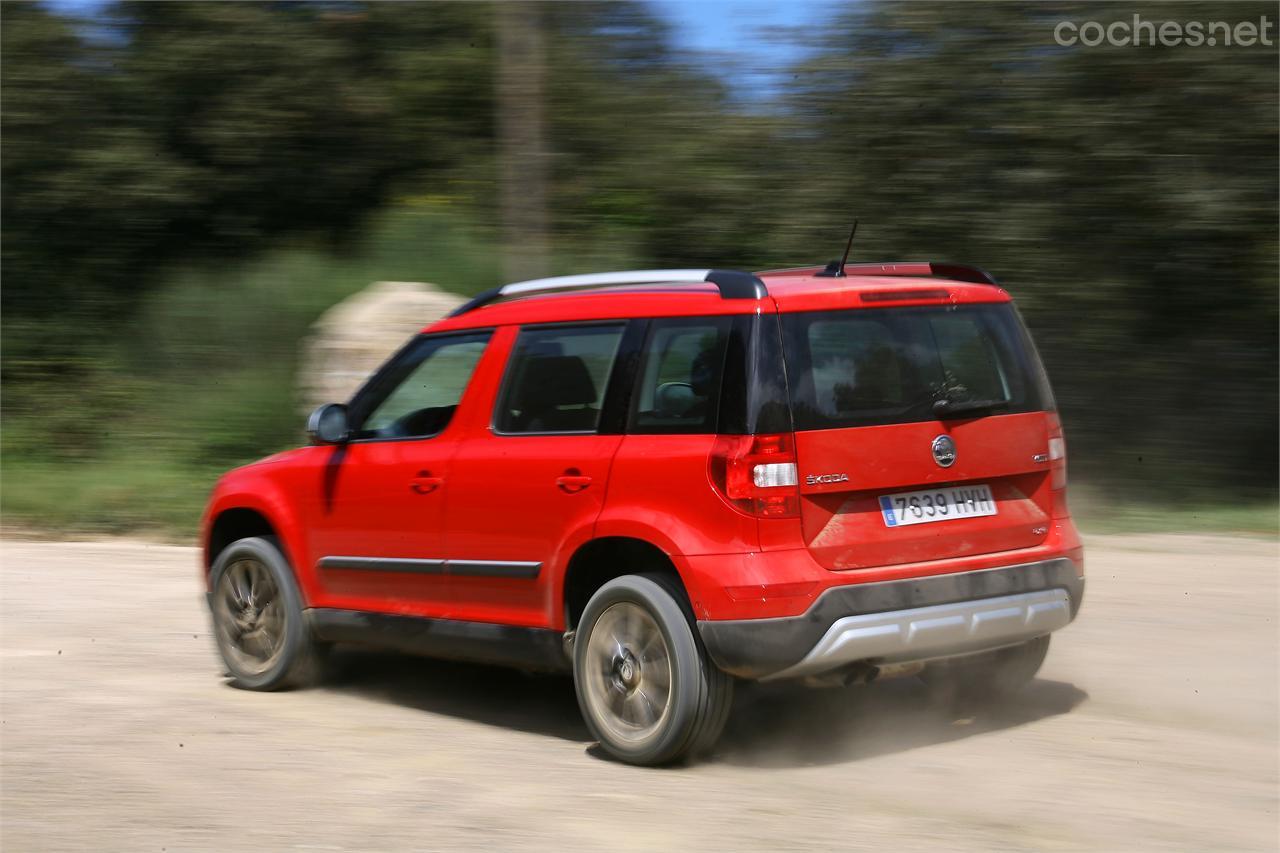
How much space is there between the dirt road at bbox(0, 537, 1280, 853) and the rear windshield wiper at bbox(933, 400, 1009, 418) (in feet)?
4.05

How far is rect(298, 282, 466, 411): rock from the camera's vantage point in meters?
13.6

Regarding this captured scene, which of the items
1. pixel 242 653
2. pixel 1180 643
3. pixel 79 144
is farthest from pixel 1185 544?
pixel 79 144

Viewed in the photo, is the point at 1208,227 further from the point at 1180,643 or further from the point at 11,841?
the point at 11,841

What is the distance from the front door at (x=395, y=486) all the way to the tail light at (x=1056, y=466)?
228 cm

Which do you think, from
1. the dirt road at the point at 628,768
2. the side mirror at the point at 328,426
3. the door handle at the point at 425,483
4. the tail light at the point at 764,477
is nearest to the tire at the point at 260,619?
the dirt road at the point at 628,768

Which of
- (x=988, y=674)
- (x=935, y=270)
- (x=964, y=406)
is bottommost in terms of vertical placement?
(x=988, y=674)

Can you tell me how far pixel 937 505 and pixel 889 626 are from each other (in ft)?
1.68

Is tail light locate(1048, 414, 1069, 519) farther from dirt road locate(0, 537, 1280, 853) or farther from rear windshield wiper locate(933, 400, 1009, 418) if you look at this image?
dirt road locate(0, 537, 1280, 853)

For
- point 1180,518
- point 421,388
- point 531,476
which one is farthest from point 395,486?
point 1180,518

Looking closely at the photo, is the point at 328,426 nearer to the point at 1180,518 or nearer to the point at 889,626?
the point at 889,626

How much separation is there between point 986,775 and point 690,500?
1375mm

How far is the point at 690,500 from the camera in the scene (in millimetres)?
5332

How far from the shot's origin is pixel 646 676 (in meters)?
5.51

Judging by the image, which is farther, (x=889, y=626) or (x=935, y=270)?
(x=935, y=270)
